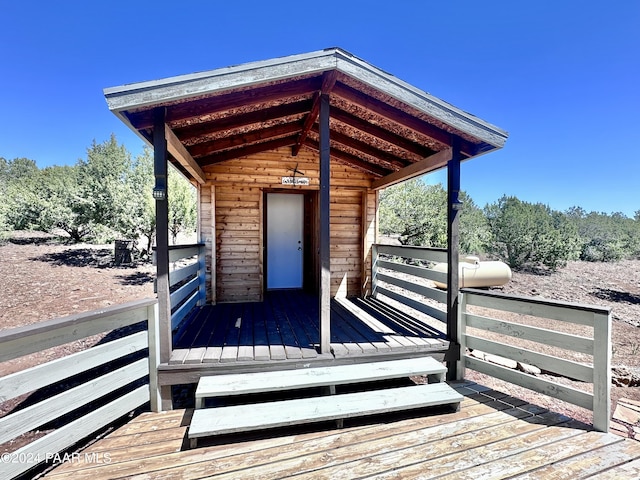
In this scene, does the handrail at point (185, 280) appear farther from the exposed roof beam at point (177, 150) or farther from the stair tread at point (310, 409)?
the stair tread at point (310, 409)

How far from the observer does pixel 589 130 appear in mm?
22125

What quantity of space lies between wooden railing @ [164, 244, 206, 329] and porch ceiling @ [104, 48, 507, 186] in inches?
44.9

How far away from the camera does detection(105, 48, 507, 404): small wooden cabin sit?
8.27 feet

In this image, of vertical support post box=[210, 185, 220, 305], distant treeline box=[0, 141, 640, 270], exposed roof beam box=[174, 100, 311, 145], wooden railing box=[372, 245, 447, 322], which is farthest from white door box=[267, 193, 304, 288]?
distant treeline box=[0, 141, 640, 270]

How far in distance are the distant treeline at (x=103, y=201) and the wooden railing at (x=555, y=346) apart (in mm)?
9919

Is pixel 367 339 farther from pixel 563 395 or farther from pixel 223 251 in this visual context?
pixel 223 251

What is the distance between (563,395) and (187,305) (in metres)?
4.23

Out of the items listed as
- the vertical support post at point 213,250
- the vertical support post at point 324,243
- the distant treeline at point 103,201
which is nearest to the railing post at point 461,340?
the vertical support post at point 324,243

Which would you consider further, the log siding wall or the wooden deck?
the log siding wall

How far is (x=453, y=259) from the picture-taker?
321 cm

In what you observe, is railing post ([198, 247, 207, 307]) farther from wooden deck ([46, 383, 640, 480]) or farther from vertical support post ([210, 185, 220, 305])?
wooden deck ([46, 383, 640, 480])

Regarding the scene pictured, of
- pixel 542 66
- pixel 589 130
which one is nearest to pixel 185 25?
pixel 542 66

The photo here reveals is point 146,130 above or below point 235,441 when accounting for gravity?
above

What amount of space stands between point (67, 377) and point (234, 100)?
2.62 metres
